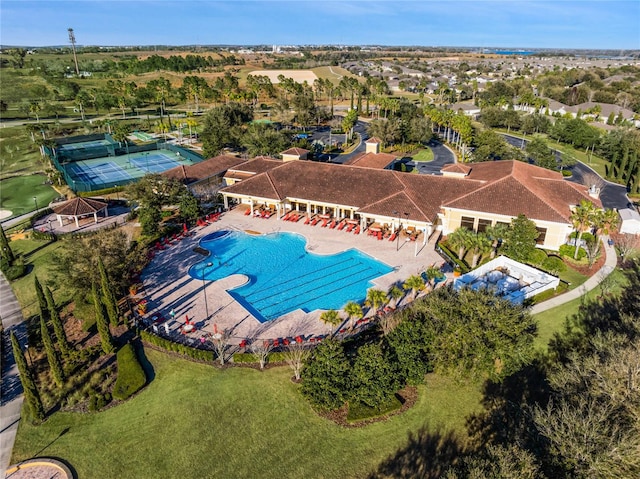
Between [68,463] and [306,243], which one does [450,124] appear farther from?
[68,463]

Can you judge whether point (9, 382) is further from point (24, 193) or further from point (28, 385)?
point (24, 193)

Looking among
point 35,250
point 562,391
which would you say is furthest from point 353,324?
point 35,250

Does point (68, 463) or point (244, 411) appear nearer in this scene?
point (68, 463)

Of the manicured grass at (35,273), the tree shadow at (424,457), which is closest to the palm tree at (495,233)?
the tree shadow at (424,457)

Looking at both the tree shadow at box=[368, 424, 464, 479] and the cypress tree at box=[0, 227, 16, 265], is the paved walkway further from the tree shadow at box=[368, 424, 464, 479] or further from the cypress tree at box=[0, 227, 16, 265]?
the tree shadow at box=[368, 424, 464, 479]

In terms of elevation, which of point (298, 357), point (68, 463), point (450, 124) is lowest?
point (68, 463)

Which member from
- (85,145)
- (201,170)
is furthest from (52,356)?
(85,145)

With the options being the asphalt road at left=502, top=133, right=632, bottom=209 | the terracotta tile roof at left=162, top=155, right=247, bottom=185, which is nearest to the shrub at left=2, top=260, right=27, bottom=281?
the terracotta tile roof at left=162, top=155, right=247, bottom=185
